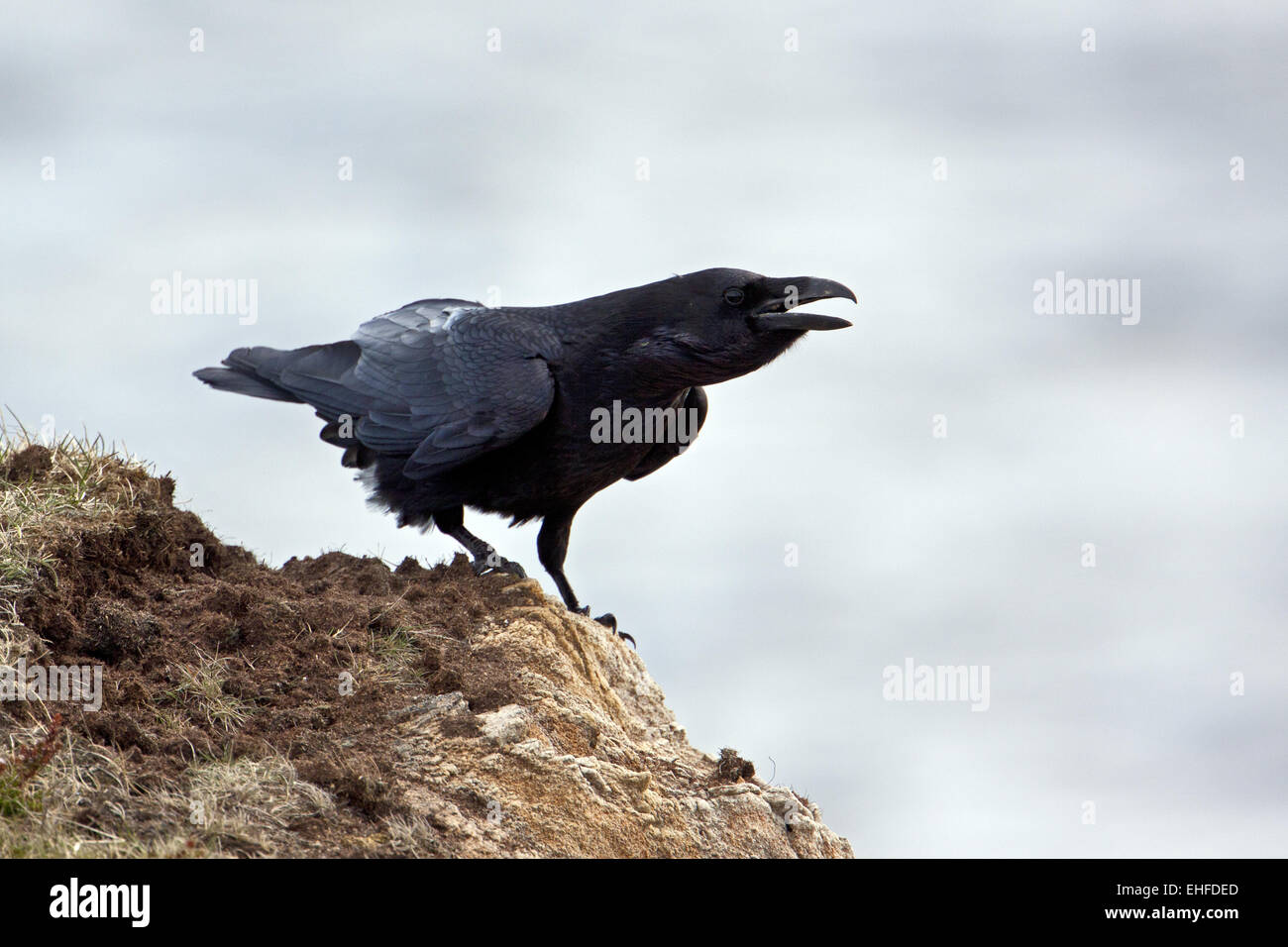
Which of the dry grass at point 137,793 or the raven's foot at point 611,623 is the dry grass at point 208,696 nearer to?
the dry grass at point 137,793

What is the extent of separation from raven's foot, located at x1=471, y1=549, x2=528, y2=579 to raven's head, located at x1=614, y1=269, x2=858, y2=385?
1455mm

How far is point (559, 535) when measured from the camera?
28.5ft

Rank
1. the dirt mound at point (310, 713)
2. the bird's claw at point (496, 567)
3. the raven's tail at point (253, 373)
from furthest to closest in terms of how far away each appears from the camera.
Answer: the raven's tail at point (253, 373)
the bird's claw at point (496, 567)
the dirt mound at point (310, 713)

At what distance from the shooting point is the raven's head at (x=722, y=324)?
7738 millimetres

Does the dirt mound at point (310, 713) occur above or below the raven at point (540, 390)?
below

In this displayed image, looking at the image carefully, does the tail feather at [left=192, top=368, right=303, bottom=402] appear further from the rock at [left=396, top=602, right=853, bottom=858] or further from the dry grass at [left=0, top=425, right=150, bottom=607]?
the rock at [left=396, top=602, right=853, bottom=858]

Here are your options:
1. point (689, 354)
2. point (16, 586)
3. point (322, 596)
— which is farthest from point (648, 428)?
point (16, 586)

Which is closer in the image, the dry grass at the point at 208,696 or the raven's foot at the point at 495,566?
the dry grass at the point at 208,696

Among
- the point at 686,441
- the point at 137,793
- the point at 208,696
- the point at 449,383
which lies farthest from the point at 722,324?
the point at 137,793

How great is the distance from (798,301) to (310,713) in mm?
3683

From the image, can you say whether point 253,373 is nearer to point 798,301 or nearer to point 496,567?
point 496,567

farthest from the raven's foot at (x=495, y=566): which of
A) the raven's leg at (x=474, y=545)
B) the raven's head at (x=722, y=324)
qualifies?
the raven's head at (x=722, y=324)

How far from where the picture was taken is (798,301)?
777 cm

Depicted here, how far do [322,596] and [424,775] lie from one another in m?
1.81
